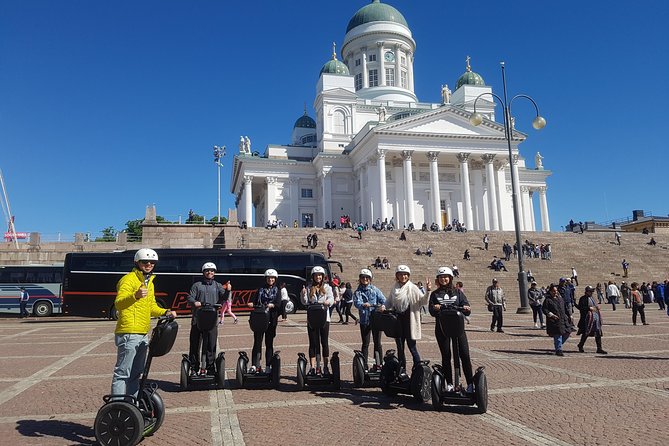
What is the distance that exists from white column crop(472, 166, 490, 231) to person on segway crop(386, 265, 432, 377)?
51.9 m

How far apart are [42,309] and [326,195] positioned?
3605cm

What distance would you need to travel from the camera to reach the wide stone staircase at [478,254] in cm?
3272

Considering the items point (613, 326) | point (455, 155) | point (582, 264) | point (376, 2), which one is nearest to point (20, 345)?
point (613, 326)

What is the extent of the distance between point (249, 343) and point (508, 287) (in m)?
22.6

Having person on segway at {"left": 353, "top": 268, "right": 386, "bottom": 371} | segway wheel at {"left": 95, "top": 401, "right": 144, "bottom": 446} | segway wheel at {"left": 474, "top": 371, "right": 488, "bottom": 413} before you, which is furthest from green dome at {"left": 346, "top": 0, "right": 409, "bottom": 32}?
segway wheel at {"left": 95, "top": 401, "right": 144, "bottom": 446}

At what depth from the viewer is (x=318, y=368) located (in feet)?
25.5

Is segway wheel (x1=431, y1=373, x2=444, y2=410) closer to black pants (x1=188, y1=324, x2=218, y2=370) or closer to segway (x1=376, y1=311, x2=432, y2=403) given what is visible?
segway (x1=376, y1=311, x2=432, y2=403)

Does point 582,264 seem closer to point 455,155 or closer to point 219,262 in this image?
point 455,155

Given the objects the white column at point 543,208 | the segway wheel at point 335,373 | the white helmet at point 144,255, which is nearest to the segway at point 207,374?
the segway wheel at point 335,373

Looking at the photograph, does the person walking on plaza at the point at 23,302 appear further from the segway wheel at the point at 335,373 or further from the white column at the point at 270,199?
the white column at the point at 270,199

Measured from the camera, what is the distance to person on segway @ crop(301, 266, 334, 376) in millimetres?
7781

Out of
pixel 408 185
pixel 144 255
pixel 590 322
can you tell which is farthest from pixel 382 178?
pixel 144 255

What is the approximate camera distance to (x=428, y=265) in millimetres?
34594

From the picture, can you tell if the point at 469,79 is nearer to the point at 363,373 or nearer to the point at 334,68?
the point at 334,68
